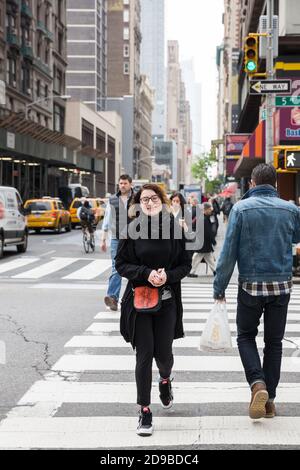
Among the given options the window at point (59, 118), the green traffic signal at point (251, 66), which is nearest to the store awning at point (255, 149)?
the green traffic signal at point (251, 66)

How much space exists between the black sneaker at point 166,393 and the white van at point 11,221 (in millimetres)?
16414

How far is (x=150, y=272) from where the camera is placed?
5148 millimetres

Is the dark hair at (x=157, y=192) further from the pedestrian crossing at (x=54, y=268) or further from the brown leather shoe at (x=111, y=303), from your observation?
the pedestrian crossing at (x=54, y=268)

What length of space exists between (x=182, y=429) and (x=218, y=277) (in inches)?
45.5

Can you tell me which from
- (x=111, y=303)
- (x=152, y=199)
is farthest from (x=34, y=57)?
(x=152, y=199)

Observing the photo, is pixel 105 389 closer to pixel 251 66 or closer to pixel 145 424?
pixel 145 424

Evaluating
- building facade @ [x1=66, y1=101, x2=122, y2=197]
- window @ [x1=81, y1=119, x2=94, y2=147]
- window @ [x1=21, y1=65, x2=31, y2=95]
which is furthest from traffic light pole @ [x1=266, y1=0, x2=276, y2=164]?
window @ [x1=81, y1=119, x2=94, y2=147]

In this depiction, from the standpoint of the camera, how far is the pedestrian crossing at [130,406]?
495cm

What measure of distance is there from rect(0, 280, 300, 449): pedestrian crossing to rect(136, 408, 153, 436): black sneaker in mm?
51

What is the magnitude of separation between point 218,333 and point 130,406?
3.05ft

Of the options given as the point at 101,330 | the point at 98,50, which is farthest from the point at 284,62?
the point at 98,50

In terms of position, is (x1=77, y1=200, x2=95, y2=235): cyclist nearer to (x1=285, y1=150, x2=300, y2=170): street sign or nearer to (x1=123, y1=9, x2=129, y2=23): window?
(x1=285, y1=150, x2=300, y2=170): street sign
